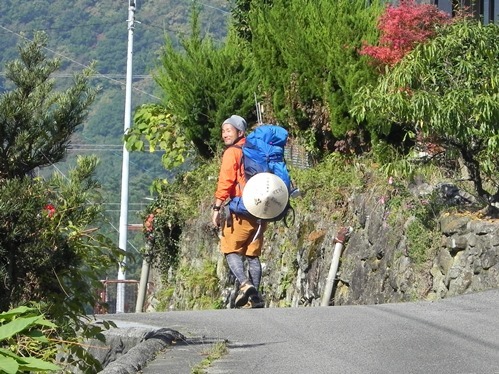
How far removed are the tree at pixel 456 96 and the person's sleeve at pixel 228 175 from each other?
220 centimetres

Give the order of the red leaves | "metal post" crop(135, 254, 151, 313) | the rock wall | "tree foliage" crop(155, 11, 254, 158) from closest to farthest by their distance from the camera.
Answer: the red leaves
the rock wall
"tree foliage" crop(155, 11, 254, 158)
"metal post" crop(135, 254, 151, 313)

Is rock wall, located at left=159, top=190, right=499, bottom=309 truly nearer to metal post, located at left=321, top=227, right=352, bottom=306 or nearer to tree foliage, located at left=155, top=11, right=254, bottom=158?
metal post, located at left=321, top=227, right=352, bottom=306

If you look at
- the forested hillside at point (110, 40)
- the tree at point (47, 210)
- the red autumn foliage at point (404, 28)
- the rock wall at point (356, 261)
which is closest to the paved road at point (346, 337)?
the tree at point (47, 210)

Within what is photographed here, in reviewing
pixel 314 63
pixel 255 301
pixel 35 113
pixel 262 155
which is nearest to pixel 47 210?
pixel 35 113

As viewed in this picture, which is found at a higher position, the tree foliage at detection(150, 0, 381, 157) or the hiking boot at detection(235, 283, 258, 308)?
the tree foliage at detection(150, 0, 381, 157)

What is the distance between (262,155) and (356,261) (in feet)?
12.1

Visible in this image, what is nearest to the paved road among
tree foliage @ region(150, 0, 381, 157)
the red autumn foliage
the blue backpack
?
the blue backpack

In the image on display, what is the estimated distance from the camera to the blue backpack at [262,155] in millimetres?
13578

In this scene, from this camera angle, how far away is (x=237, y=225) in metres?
13.9

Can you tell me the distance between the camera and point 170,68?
74.7 ft

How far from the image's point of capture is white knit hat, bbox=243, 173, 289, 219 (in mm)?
13203

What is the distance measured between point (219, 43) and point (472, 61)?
932 cm

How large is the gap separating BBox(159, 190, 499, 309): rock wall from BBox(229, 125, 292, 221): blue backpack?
1992mm

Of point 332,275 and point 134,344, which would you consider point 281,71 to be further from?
point 134,344
